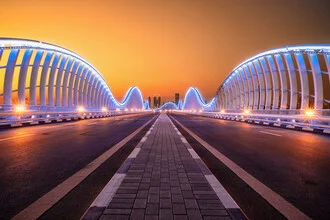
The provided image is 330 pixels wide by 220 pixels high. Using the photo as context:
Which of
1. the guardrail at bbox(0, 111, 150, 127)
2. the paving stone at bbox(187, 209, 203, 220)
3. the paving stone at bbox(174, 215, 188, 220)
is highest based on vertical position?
the guardrail at bbox(0, 111, 150, 127)

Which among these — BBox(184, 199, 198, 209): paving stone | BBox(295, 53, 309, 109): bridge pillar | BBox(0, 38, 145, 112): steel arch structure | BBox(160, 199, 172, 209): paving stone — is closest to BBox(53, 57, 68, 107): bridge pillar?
BBox(0, 38, 145, 112): steel arch structure

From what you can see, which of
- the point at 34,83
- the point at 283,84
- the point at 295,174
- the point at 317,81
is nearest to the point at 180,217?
the point at 295,174

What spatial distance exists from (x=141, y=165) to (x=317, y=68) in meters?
24.1

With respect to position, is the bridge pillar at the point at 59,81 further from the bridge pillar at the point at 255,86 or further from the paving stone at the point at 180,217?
the paving stone at the point at 180,217

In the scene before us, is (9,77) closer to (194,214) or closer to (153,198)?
(153,198)

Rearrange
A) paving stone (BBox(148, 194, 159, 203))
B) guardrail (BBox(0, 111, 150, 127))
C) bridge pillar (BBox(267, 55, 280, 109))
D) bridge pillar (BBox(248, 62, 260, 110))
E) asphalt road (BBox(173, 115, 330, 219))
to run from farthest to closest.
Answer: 1. bridge pillar (BBox(248, 62, 260, 110))
2. bridge pillar (BBox(267, 55, 280, 109))
3. guardrail (BBox(0, 111, 150, 127))
4. asphalt road (BBox(173, 115, 330, 219))
5. paving stone (BBox(148, 194, 159, 203))

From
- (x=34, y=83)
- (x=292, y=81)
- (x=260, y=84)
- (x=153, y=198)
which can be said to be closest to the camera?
(x=153, y=198)

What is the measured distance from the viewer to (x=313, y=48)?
24.2 m

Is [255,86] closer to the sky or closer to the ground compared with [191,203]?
closer to the sky

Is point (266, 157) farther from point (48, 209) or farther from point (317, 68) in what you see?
point (317, 68)

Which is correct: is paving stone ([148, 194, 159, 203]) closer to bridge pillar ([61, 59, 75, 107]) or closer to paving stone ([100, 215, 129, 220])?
paving stone ([100, 215, 129, 220])

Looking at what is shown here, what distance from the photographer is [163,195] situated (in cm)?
347

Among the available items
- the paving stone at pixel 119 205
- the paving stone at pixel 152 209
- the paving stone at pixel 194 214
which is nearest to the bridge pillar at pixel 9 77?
the paving stone at pixel 119 205

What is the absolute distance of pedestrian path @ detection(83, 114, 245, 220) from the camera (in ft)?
9.34
